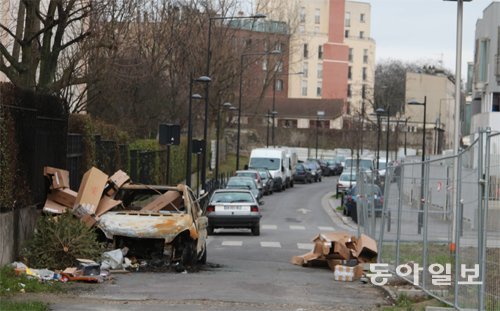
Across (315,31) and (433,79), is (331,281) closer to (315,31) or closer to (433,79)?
(433,79)

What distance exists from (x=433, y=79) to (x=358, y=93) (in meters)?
24.0

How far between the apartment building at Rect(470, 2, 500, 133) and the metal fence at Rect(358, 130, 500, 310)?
3391cm

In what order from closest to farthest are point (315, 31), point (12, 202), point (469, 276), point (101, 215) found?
point (469, 276) → point (12, 202) → point (101, 215) → point (315, 31)

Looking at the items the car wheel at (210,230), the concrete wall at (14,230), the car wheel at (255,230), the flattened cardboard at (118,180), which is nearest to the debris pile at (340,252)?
the flattened cardboard at (118,180)

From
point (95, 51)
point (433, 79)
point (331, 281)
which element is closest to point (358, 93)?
point (433, 79)

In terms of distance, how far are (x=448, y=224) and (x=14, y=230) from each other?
290 inches

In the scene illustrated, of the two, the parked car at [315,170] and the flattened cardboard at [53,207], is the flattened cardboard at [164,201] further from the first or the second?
the parked car at [315,170]

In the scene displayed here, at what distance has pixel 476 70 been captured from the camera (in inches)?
2404

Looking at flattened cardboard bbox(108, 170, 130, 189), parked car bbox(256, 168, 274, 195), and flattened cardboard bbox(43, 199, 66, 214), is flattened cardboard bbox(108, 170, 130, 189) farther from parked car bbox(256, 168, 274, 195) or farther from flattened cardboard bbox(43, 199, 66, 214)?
parked car bbox(256, 168, 274, 195)

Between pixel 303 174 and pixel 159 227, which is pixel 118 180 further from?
pixel 303 174

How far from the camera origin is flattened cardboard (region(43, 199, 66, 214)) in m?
18.8

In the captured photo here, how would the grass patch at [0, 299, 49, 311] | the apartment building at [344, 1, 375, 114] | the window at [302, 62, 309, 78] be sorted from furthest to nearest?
the apartment building at [344, 1, 375, 114], the window at [302, 62, 309, 78], the grass patch at [0, 299, 49, 311]

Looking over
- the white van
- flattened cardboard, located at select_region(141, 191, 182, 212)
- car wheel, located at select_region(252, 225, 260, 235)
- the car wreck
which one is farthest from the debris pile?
the white van

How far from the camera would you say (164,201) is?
20203 millimetres
